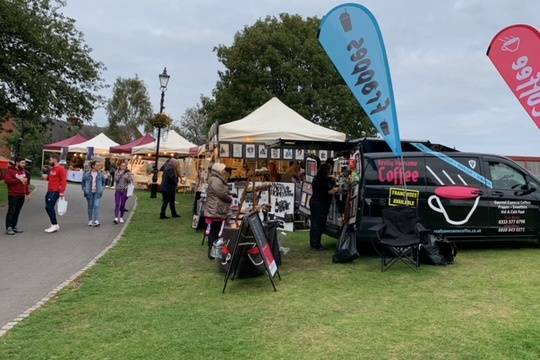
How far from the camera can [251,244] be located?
6.58 m

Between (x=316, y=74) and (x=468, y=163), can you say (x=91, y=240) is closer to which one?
(x=468, y=163)

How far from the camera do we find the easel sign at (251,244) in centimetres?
634

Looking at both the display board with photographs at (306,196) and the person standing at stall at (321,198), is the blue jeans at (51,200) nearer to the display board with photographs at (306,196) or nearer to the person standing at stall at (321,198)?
the display board with photographs at (306,196)

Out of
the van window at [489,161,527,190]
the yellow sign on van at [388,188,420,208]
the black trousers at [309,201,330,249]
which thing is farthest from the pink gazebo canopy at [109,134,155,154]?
the yellow sign on van at [388,188,420,208]

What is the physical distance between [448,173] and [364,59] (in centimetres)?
298

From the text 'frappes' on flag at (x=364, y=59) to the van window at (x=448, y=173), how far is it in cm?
170

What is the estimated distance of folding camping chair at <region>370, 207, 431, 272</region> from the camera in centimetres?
745

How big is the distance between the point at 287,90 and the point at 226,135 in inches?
801

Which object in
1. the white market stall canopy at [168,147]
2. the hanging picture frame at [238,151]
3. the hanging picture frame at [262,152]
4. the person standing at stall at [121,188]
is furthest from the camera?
the white market stall canopy at [168,147]

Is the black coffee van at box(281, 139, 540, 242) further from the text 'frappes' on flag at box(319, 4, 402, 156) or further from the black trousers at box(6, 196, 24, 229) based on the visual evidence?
the black trousers at box(6, 196, 24, 229)

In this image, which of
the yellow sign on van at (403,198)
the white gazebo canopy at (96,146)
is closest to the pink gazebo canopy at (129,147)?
the white gazebo canopy at (96,146)

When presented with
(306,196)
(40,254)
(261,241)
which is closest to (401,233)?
(261,241)

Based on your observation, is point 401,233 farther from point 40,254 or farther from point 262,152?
point 40,254

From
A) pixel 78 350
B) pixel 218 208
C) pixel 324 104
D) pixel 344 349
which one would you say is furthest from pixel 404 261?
pixel 324 104
